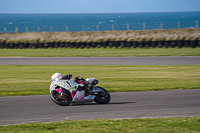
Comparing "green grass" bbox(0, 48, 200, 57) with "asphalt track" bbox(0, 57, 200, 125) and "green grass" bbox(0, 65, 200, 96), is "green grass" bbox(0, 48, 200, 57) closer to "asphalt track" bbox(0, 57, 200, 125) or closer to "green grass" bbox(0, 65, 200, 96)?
"green grass" bbox(0, 65, 200, 96)

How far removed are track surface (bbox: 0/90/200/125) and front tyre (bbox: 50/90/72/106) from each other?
152 mm

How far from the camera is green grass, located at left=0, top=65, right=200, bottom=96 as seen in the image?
37.1ft

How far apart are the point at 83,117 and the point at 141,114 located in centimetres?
147

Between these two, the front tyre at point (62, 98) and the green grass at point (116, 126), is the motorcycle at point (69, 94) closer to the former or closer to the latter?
the front tyre at point (62, 98)

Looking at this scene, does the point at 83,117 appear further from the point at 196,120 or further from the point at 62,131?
the point at 196,120

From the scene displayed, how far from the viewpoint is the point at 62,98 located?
839 centimetres

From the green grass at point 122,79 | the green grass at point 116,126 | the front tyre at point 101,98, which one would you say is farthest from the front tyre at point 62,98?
the green grass at point 122,79

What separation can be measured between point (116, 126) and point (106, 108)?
1.87 metres

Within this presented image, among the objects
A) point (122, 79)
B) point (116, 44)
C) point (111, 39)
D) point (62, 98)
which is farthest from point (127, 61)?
point (111, 39)

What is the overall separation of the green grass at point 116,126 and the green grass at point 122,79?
14.1 feet

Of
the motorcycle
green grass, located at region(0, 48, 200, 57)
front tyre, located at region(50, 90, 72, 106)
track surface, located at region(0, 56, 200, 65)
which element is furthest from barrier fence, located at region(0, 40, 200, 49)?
front tyre, located at region(50, 90, 72, 106)

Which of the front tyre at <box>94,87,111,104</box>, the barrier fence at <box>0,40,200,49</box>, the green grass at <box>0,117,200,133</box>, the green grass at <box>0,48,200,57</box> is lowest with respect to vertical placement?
the green grass at <box>0,117,200,133</box>

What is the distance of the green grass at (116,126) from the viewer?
5883mm

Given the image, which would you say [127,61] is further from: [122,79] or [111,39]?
[111,39]
